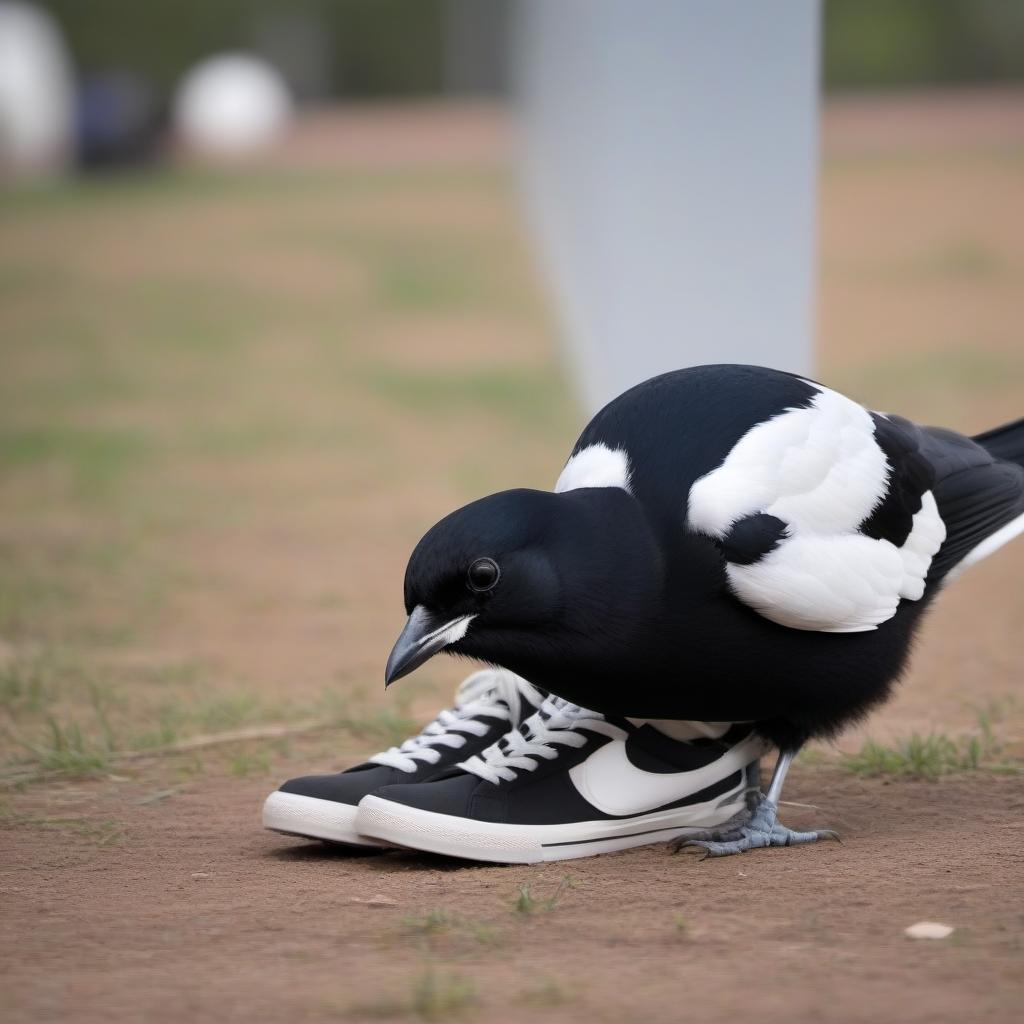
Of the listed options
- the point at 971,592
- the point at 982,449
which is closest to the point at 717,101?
the point at 971,592

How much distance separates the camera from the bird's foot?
9.98 ft

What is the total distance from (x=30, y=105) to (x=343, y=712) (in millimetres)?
29798

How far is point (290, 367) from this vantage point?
38.4 feet

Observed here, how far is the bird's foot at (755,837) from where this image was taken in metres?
3.04

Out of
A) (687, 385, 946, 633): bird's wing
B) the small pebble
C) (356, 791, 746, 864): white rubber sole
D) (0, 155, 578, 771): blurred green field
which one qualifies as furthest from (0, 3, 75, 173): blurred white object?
the small pebble

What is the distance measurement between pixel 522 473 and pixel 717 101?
89.3 inches

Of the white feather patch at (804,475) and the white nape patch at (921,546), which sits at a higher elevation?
the white feather patch at (804,475)

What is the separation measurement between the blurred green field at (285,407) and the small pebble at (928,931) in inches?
70.1

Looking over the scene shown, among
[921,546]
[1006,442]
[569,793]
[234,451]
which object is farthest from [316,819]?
[234,451]

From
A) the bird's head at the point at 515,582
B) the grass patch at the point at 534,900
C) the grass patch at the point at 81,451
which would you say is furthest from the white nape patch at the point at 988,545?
the grass patch at the point at 81,451

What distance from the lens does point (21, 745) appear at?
391 centimetres

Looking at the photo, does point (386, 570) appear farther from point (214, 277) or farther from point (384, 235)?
point (384, 235)

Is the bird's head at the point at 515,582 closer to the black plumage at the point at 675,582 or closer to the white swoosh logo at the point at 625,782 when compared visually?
the black plumage at the point at 675,582

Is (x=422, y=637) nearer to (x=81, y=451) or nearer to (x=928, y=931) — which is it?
(x=928, y=931)
